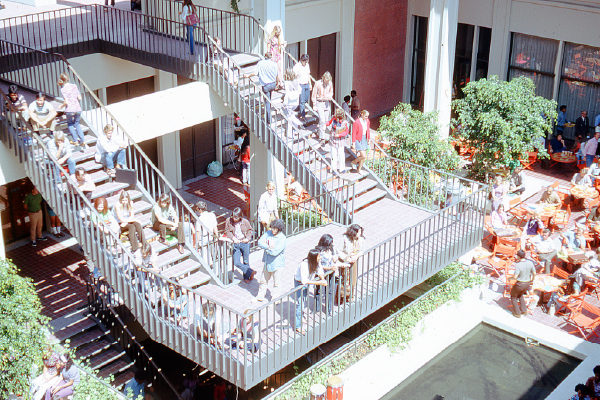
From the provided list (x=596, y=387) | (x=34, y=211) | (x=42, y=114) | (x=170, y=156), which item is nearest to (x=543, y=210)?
(x=596, y=387)

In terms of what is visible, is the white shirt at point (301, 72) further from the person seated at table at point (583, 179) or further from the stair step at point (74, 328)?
the person seated at table at point (583, 179)

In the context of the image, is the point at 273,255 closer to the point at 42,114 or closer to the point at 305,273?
the point at 305,273

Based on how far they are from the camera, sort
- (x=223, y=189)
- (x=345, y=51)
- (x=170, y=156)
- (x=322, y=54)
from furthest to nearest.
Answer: (x=345, y=51)
(x=322, y=54)
(x=223, y=189)
(x=170, y=156)

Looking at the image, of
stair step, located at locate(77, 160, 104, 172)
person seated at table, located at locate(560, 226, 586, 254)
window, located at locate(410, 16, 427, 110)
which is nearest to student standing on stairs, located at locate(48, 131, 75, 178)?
stair step, located at locate(77, 160, 104, 172)

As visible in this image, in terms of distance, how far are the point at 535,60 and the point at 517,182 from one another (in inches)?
231

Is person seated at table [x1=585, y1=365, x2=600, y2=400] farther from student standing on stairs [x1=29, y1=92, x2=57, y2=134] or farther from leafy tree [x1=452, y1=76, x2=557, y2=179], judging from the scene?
student standing on stairs [x1=29, y1=92, x2=57, y2=134]

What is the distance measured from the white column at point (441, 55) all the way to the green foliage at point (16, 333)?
12738 mm

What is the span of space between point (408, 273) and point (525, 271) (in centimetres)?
272

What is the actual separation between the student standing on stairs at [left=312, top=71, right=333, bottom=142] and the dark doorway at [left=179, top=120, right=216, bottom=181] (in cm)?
621

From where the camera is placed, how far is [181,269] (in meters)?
12.1

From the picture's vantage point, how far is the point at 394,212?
593 inches

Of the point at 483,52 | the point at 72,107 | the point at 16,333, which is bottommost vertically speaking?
the point at 16,333

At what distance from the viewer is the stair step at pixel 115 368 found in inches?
514

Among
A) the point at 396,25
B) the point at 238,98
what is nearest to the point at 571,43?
the point at 396,25
